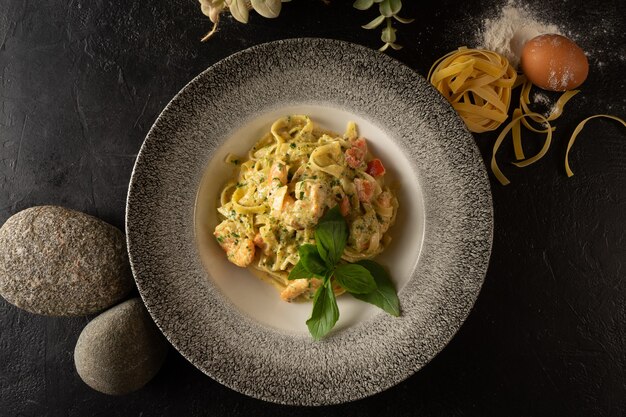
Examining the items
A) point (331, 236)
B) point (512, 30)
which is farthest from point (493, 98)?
point (331, 236)

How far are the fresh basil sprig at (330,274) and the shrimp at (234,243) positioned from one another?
0.32 meters

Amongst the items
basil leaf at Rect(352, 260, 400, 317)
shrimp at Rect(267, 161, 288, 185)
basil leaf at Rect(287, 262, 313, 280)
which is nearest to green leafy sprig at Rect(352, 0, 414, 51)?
shrimp at Rect(267, 161, 288, 185)

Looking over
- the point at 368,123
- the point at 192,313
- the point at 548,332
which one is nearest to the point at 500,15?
the point at 368,123

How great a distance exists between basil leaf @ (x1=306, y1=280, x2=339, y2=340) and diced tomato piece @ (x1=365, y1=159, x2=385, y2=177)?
67cm

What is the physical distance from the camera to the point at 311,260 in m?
2.73

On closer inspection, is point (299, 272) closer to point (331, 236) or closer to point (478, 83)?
point (331, 236)

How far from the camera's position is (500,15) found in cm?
338

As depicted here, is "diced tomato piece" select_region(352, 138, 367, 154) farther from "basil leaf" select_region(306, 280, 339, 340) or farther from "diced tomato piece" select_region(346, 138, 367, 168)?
"basil leaf" select_region(306, 280, 339, 340)

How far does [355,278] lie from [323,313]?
0.80 ft

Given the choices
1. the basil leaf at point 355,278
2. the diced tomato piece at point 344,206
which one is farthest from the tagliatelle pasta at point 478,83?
the basil leaf at point 355,278

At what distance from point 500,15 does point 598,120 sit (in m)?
0.90

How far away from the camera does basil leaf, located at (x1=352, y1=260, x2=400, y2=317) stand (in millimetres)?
2838

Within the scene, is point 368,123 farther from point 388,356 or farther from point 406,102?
point 388,356

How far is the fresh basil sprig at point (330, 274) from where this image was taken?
274 centimetres
